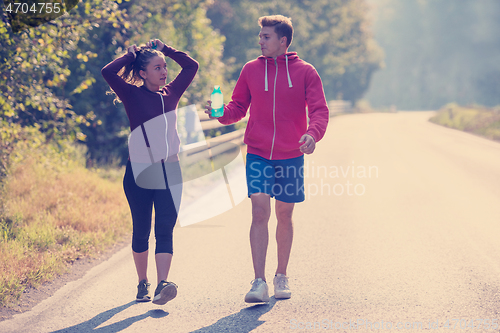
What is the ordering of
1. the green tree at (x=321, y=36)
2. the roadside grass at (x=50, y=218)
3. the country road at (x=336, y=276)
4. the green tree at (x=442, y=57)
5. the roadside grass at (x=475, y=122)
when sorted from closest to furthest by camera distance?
the country road at (x=336, y=276) → the roadside grass at (x=50, y=218) → the roadside grass at (x=475, y=122) → the green tree at (x=321, y=36) → the green tree at (x=442, y=57)

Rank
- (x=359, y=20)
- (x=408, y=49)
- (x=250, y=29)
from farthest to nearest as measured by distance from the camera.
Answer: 1. (x=408, y=49)
2. (x=359, y=20)
3. (x=250, y=29)

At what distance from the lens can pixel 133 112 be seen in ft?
13.1

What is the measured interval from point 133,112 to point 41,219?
294 centimetres

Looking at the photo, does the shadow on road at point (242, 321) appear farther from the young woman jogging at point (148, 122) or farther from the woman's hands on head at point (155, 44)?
the woman's hands on head at point (155, 44)

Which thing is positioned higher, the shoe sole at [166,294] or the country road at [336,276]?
the shoe sole at [166,294]

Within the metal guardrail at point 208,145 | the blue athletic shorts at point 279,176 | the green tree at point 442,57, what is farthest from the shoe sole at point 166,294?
the green tree at point 442,57

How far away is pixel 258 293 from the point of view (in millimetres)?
4016

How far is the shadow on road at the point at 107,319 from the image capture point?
3.66 meters

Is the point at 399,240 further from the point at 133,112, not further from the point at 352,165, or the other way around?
the point at 352,165

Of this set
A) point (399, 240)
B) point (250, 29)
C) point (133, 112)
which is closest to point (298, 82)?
point (133, 112)

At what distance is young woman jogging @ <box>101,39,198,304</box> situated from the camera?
3.98 meters

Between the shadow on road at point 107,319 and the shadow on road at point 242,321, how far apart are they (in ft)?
1.56

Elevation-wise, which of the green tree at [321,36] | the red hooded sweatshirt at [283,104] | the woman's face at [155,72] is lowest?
the red hooded sweatshirt at [283,104]

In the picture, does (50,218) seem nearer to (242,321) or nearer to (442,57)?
(242,321)
